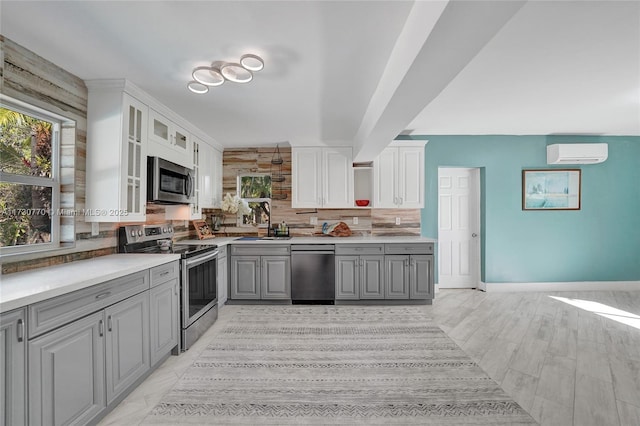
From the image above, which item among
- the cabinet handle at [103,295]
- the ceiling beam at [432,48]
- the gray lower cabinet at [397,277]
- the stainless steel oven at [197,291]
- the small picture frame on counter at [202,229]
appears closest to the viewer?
the ceiling beam at [432,48]

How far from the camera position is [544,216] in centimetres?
470

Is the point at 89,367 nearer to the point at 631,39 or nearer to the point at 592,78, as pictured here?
the point at 631,39

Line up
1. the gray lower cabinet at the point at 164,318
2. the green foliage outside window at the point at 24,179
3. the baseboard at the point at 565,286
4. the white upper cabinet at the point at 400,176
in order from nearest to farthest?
the green foliage outside window at the point at 24,179
the gray lower cabinet at the point at 164,318
the white upper cabinet at the point at 400,176
the baseboard at the point at 565,286

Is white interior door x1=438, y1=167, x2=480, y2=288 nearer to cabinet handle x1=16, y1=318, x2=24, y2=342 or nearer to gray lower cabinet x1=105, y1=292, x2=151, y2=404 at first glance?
gray lower cabinet x1=105, y1=292, x2=151, y2=404

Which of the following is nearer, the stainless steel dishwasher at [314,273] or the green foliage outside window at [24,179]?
the green foliage outside window at [24,179]

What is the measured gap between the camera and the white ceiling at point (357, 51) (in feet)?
5.23

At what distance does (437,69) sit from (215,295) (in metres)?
3.17

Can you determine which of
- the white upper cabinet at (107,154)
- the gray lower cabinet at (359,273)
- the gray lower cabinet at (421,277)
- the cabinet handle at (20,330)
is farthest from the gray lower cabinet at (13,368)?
the gray lower cabinet at (421,277)

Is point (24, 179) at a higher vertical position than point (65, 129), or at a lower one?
lower

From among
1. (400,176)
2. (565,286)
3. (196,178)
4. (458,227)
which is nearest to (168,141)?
(196,178)

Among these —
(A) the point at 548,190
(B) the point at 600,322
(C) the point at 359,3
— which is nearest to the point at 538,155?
(A) the point at 548,190

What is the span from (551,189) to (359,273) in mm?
3519

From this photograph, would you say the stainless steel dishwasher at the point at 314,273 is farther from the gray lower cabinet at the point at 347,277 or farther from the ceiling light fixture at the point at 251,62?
the ceiling light fixture at the point at 251,62

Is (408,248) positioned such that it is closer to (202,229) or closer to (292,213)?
(292,213)
